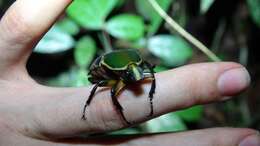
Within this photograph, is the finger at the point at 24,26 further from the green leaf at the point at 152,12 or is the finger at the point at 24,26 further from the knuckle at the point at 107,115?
the green leaf at the point at 152,12

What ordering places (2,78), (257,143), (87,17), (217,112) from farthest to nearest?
(217,112) → (87,17) → (2,78) → (257,143)

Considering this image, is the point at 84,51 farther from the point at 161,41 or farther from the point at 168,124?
the point at 168,124

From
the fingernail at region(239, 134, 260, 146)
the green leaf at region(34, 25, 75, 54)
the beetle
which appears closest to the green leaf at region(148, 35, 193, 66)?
the green leaf at region(34, 25, 75, 54)

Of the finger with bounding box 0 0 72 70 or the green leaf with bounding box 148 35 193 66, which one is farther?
the green leaf with bounding box 148 35 193 66

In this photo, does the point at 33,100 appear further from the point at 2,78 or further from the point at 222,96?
the point at 222,96

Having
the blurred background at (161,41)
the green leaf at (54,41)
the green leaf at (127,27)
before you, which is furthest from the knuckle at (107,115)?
the green leaf at (54,41)

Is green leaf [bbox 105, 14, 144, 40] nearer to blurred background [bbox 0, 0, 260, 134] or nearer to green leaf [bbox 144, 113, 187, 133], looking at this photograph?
blurred background [bbox 0, 0, 260, 134]

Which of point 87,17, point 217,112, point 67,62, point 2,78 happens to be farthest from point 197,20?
point 2,78
